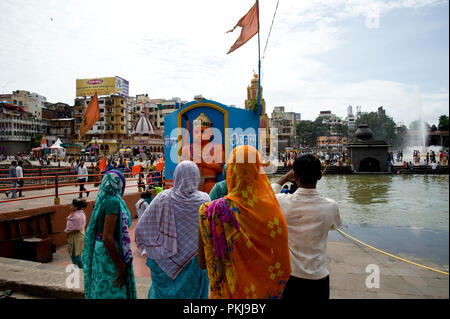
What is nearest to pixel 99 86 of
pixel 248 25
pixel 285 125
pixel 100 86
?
pixel 100 86

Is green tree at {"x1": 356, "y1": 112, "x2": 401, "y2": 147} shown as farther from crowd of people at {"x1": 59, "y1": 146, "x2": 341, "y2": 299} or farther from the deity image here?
crowd of people at {"x1": 59, "y1": 146, "x2": 341, "y2": 299}

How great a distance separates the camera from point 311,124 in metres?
75.4

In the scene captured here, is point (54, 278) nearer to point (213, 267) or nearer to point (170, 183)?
point (213, 267)

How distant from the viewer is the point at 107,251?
2.21 m

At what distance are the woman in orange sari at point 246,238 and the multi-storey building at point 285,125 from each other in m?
67.4

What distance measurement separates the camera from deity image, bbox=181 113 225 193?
490 cm

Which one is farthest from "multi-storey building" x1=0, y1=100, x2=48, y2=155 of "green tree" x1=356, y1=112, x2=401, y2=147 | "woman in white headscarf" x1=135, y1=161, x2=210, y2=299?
"green tree" x1=356, y1=112, x2=401, y2=147

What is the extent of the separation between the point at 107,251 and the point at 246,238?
1.21 metres

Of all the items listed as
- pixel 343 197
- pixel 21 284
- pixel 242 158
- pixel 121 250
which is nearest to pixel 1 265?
pixel 21 284

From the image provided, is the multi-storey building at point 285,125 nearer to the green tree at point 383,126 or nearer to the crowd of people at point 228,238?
the green tree at point 383,126

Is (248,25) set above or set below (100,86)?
below

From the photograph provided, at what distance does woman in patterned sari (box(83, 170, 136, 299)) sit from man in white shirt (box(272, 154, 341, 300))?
1318mm

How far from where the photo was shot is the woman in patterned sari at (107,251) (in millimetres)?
2260

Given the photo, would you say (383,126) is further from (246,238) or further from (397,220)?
(246,238)
